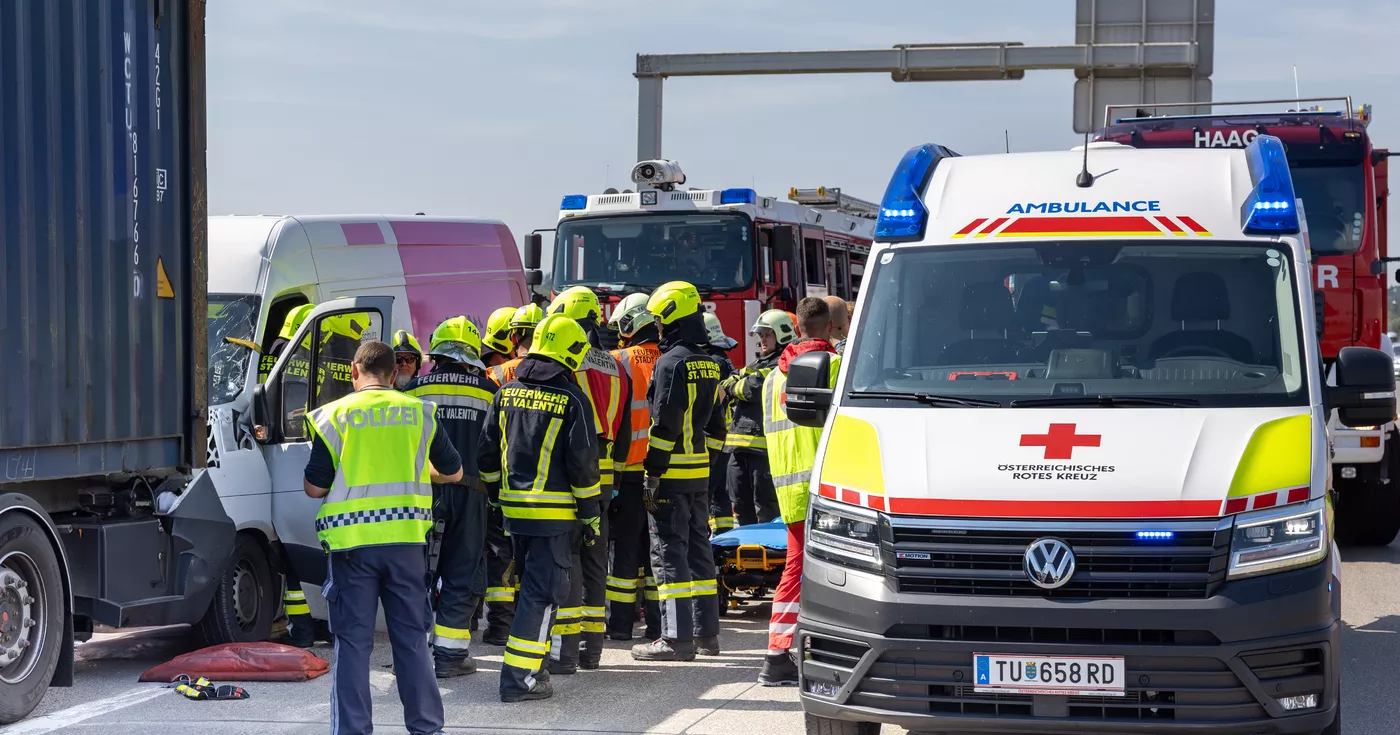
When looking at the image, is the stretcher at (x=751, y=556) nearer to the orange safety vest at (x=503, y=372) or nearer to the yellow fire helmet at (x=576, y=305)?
the orange safety vest at (x=503, y=372)

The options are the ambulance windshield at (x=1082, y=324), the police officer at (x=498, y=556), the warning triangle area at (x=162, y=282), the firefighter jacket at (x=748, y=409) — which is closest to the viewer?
the ambulance windshield at (x=1082, y=324)

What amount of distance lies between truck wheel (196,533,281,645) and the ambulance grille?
184 inches

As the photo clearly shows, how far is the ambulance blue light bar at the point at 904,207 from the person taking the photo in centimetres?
671

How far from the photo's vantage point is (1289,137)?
12.7 metres

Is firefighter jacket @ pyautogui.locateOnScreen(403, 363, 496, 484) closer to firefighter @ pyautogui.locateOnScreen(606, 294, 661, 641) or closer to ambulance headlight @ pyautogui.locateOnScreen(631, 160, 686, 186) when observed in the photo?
firefighter @ pyautogui.locateOnScreen(606, 294, 661, 641)

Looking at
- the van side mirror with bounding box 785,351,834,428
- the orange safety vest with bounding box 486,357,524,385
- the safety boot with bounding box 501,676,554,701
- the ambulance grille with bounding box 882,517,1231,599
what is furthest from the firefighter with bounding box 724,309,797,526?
the ambulance grille with bounding box 882,517,1231,599

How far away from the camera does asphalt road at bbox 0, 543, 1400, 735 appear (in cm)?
707

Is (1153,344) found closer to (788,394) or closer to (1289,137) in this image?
(788,394)

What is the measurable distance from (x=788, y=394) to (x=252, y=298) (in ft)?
16.1

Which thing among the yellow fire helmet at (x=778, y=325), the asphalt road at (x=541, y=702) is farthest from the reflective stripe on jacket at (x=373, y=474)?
the yellow fire helmet at (x=778, y=325)

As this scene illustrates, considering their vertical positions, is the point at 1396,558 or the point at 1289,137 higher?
the point at 1289,137

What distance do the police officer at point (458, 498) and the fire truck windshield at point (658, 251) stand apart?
27.5 feet

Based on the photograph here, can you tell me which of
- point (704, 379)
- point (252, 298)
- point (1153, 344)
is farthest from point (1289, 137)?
point (252, 298)

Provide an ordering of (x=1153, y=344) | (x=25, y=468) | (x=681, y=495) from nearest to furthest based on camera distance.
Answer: (x=1153, y=344) → (x=25, y=468) → (x=681, y=495)
